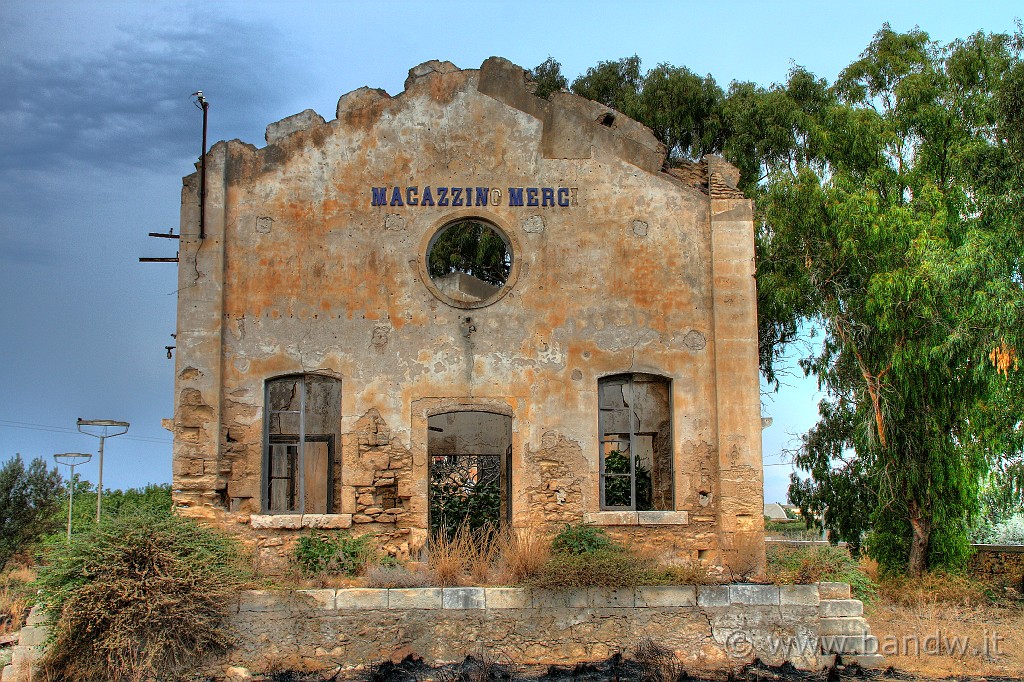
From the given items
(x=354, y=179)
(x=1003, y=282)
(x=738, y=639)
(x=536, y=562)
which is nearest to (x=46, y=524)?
(x=354, y=179)

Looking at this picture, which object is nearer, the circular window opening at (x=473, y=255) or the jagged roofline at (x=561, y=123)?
the jagged roofline at (x=561, y=123)

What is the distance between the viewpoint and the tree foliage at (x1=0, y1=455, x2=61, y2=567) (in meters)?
25.6

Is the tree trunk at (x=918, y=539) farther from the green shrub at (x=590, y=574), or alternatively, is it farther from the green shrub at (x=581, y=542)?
the green shrub at (x=590, y=574)

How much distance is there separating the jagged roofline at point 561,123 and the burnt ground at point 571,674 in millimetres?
7329

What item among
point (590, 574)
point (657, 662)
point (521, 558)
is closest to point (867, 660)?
point (657, 662)

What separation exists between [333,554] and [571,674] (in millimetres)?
4008

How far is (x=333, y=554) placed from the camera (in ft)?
50.5

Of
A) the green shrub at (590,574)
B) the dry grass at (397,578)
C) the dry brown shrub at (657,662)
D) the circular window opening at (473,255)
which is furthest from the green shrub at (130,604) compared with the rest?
the circular window opening at (473,255)

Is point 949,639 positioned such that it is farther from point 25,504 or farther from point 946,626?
point 25,504

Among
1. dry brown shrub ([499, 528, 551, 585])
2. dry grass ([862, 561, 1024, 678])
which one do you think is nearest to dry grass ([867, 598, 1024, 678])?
dry grass ([862, 561, 1024, 678])

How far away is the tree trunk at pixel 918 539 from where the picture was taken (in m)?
20.4

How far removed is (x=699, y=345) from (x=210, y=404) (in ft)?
24.7

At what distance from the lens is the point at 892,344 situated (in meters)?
20.4

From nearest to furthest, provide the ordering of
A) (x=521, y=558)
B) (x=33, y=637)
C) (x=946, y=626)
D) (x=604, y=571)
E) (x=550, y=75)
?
1. (x=33, y=637)
2. (x=604, y=571)
3. (x=521, y=558)
4. (x=946, y=626)
5. (x=550, y=75)
